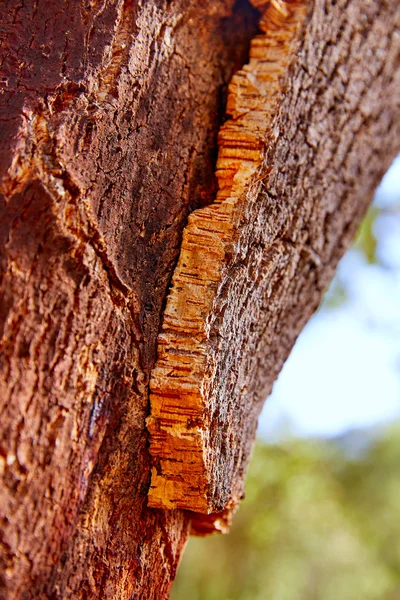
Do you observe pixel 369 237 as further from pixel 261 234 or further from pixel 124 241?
pixel 124 241

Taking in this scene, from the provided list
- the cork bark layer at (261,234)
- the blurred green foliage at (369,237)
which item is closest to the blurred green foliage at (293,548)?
the blurred green foliage at (369,237)

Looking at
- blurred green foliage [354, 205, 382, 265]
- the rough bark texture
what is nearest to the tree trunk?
the rough bark texture

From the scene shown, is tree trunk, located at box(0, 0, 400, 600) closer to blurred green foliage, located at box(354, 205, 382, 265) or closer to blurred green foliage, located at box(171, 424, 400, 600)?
blurred green foliage, located at box(354, 205, 382, 265)

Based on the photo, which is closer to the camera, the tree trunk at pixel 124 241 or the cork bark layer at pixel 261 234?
the tree trunk at pixel 124 241

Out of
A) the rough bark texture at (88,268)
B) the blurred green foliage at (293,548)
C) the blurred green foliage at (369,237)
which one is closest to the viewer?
the rough bark texture at (88,268)

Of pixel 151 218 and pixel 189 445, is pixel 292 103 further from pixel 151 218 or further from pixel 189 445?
pixel 189 445

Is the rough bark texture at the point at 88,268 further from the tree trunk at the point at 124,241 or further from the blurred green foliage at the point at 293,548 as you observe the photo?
the blurred green foliage at the point at 293,548

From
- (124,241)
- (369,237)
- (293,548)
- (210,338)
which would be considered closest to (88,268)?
(124,241)

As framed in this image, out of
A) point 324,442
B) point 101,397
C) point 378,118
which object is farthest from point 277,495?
point 101,397
